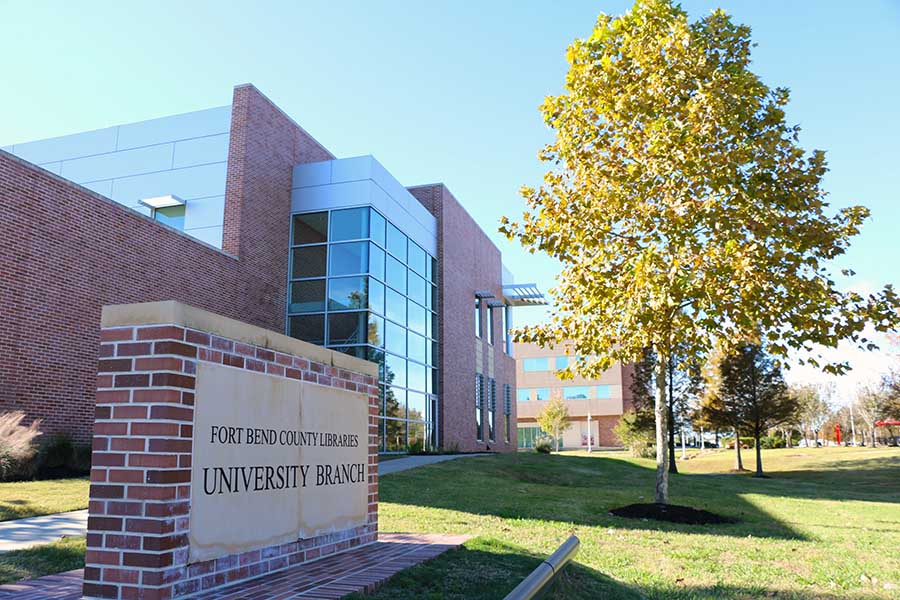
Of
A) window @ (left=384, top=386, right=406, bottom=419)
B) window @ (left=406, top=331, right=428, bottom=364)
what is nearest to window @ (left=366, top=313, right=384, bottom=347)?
window @ (left=384, top=386, right=406, bottom=419)

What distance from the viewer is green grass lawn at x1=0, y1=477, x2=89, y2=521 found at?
8.95 m

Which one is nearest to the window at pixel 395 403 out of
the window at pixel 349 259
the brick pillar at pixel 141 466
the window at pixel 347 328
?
the window at pixel 347 328

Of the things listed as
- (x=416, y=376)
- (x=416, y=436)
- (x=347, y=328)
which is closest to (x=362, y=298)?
(x=347, y=328)

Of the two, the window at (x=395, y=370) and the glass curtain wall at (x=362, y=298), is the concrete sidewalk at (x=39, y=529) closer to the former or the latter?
the glass curtain wall at (x=362, y=298)

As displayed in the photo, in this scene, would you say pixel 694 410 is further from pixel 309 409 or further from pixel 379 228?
pixel 309 409

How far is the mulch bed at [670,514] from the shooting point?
10.8m

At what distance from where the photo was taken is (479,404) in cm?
3566

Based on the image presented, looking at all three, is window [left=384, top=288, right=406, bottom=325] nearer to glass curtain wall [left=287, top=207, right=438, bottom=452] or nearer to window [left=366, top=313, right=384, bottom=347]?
glass curtain wall [left=287, top=207, right=438, bottom=452]

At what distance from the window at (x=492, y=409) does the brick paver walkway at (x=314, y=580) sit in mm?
31506

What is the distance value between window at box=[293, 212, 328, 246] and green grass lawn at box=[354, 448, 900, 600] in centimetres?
921

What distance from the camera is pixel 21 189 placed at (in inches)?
563

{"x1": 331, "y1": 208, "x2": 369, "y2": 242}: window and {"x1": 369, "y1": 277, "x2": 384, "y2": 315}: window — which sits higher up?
{"x1": 331, "y1": 208, "x2": 369, "y2": 242}: window

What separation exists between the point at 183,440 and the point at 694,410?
3360 cm

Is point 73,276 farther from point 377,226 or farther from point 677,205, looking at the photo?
point 677,205
